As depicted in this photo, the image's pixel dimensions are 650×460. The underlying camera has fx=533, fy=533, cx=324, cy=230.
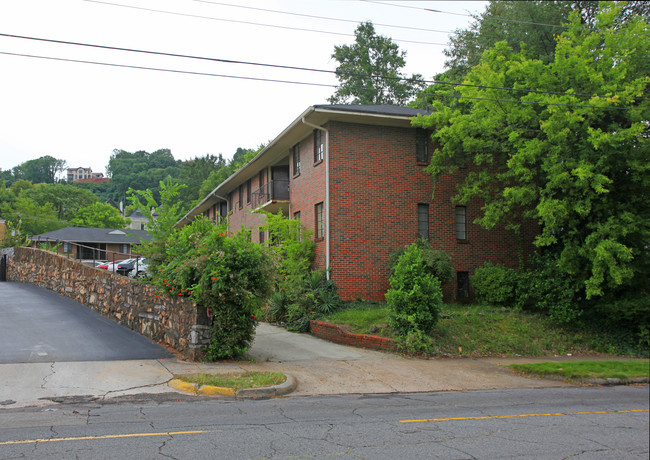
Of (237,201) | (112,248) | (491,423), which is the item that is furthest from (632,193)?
(112,248)

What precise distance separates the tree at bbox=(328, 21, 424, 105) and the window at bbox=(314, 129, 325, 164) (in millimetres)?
23333

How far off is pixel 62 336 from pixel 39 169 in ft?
Answer: 530

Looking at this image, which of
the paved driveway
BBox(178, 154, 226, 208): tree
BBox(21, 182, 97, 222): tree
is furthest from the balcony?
BBox(21, 182, 97, 222): tree

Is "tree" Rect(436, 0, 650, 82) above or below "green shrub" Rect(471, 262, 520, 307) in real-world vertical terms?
above

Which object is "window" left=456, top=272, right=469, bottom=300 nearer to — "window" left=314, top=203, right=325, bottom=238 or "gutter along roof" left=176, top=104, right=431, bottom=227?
"window" left=314, top=203, right=325, bottom=238

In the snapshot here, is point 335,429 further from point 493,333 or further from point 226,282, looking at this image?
point 493,333

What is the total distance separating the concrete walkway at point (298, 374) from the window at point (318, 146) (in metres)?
8.57

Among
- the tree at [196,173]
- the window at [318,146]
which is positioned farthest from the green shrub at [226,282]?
the tree at [196,173]

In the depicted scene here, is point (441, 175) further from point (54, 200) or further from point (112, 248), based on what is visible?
point (54, 200)

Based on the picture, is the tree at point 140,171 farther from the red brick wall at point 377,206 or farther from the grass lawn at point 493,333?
the grass lawn at point 493,333

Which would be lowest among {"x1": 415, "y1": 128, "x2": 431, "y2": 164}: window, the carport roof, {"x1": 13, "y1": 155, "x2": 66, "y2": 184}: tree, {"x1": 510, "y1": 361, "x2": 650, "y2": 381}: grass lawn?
{"x1": 510, "y1": 361, "x2": 650, "y2": 381}: grass lawn

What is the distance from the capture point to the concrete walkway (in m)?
9.19

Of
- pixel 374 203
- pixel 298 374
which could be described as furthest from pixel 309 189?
pixel 298 374

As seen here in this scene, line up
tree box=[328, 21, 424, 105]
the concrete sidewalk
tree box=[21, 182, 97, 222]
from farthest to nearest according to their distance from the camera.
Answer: tree box=[21, 182, 97, 222] < tree box=[328, 21, 424, 105] < the concrete sidewalk
